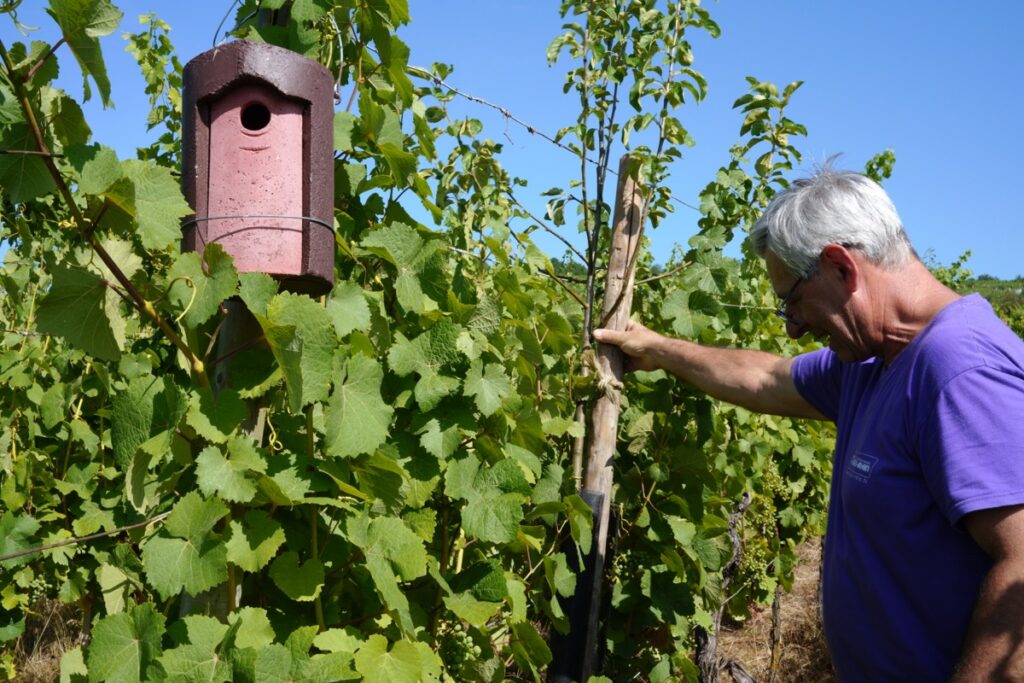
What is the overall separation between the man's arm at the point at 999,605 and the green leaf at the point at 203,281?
140 cm

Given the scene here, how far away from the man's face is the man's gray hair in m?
0.03

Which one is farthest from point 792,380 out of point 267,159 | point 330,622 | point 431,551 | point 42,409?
point 42,409

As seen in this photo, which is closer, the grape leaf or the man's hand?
the grape leaf

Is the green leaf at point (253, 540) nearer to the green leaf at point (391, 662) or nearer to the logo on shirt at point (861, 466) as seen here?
the green leaf at point (391, 662)

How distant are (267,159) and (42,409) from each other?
2.21m

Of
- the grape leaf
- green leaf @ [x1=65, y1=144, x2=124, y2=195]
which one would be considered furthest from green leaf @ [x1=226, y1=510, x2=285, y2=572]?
green leaf @ [x1=65, y1=144, x2=124, y2=195]

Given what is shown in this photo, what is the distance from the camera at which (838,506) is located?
2154mm

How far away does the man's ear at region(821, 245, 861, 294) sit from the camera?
200cm

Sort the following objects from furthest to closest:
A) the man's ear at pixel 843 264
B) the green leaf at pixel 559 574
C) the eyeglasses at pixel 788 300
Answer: the green leaf at pixel 559 574
the eyeglasses at pixel 788 300
the man's ear at pixel 843 264

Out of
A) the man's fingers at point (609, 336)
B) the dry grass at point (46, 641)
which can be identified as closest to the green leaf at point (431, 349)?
the man's fingers at point (609, 336)

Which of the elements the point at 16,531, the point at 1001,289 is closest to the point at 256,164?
the point at 16,531

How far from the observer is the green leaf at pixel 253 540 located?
1.49 m

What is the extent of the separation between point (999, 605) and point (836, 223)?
86cm

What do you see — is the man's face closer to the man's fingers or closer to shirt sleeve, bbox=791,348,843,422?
shirt sleeve, bbox=791,348,843,422
